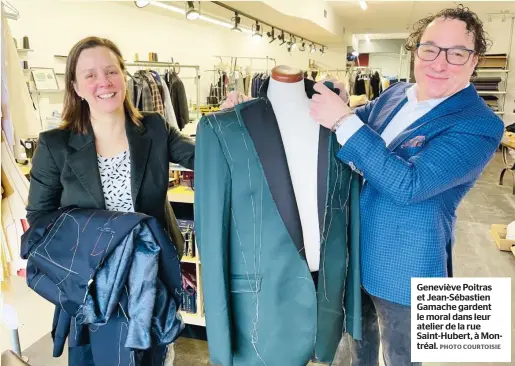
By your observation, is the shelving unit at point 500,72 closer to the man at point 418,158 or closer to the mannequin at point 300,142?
the man at point 418,158

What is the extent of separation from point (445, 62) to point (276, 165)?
22.1 inches

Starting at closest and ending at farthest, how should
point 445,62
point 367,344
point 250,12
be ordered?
point 445,62 < point 367,344 < point 250,12

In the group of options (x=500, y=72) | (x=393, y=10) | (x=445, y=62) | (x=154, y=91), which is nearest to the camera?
(x=445, y=62)

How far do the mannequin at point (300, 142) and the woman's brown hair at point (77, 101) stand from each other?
21.0 inches

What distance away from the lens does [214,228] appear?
1.13m

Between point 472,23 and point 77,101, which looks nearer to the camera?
point 472,23

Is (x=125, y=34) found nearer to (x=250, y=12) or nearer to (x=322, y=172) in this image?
(x=250, y=12)

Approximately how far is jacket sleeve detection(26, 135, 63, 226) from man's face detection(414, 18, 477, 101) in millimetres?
1150

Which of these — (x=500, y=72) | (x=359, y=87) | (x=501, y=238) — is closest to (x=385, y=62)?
(x=500, y=72)

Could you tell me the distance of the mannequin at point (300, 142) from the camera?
1203 mm

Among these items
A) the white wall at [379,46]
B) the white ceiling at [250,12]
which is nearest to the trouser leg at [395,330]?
the white ceiling at [250,12]

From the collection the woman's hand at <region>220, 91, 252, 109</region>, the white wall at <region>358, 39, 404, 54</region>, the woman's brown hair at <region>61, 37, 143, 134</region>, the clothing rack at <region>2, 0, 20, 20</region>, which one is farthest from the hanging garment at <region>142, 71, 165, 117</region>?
the white wall at <region>358, 39, 404, 54</region>

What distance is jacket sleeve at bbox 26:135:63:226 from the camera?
1.39 metres

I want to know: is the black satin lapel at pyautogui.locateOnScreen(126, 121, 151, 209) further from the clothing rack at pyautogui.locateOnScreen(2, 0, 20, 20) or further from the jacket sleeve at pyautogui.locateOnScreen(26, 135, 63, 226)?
the clothing rack at pyautogui.locateOnScreen(2, 0, 20, 20)
